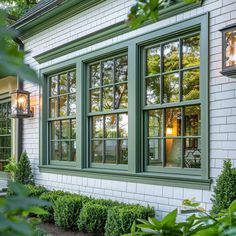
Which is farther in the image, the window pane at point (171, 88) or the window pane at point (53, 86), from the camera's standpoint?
the window pane at point (53, 86)

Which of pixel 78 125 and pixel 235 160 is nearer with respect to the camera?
pixel 235 160

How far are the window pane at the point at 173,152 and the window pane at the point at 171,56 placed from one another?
3.03ft

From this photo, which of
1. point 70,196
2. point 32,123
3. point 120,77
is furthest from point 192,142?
point 32,123

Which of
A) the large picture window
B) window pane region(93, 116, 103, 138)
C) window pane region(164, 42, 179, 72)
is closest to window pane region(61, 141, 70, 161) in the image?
window pane region(93, 116, 103, 138)

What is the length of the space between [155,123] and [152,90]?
0.45 meters

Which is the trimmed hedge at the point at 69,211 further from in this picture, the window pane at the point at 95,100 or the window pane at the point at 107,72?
the window pane at the point at 107,72

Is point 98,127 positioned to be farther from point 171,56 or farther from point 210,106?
point 210,106

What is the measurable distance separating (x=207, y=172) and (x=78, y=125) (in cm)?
261

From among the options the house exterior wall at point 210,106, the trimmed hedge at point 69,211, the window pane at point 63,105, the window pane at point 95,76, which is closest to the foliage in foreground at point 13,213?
the house exterior wall at point 210,106

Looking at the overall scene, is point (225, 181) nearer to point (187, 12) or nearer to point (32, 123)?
point (187, 12)

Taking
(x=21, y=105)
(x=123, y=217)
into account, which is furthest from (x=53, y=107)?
(x=123, y=217)

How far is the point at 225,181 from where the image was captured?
3.66m

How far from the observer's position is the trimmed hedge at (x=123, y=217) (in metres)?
4.32

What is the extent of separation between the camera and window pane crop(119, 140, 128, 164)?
17.3 ft
